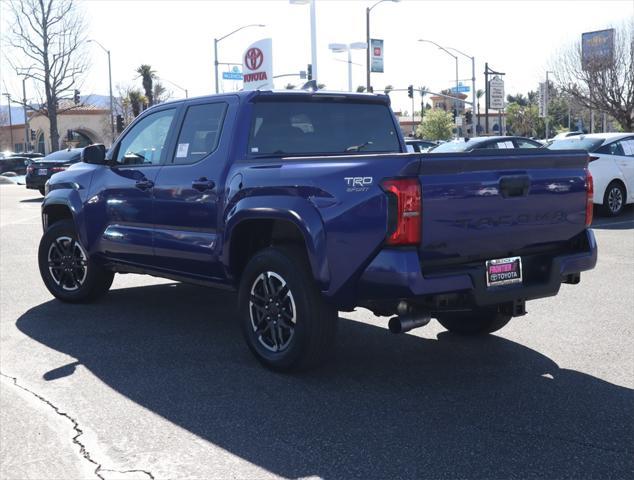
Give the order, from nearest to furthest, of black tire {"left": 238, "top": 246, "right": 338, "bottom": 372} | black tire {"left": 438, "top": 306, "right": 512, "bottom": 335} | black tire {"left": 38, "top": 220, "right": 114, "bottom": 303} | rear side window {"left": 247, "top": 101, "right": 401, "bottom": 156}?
black tire {"left": 238, "top": 246, "right": 338, "bottom": 372}
rear side window {"left": 247, "top": 101, "right": 401, "bottom": 156}
black tire {"left": 438, "top": 306, "right": 512, "bottom": 335}
black tire {"left": 38, "top": 220, "right": 114, "bottom": 303}

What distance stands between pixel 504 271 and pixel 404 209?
0.87 m

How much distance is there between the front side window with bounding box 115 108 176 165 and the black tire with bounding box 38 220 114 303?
44.0 inches

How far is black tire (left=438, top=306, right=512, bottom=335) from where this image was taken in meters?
6.02

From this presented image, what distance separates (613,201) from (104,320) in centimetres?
1130

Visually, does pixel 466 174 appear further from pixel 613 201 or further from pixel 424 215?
pixel 613 201

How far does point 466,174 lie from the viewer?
14.7 ft

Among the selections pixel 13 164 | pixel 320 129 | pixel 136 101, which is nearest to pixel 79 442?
pixel 320 129

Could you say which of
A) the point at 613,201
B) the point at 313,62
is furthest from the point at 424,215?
the point at 313,62

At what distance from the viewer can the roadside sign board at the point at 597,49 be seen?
41.7m

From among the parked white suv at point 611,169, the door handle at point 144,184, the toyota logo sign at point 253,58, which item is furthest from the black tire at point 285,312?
the toyota logo sign at point 253,58

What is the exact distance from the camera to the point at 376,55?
47344 millimetres

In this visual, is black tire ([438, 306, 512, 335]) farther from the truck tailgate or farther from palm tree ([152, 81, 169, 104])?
palm tree ([152, 81, 169, 104])

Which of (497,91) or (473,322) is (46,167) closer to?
(497,91)

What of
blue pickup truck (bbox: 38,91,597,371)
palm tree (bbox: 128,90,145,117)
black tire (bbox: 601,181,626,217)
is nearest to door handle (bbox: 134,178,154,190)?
blue pickup truck (bbox: 38,91,597,371)
